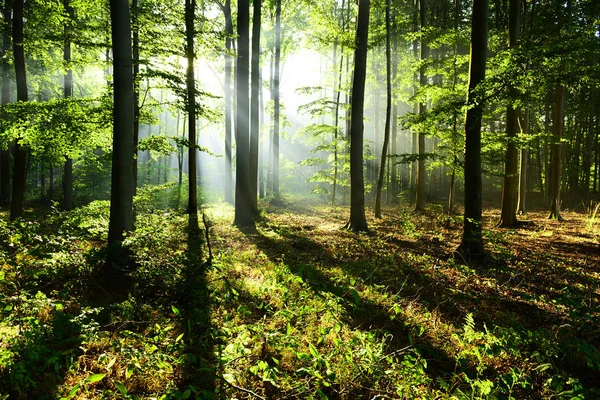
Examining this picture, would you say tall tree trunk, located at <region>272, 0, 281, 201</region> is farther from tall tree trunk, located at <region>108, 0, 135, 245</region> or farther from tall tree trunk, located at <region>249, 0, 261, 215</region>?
tall tree trunk, located at <region>108, 0, 135, 245</region>

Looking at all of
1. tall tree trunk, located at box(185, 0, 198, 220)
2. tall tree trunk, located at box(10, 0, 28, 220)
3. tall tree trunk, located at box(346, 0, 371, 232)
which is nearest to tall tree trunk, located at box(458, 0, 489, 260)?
tall tree trunk, located at box(346, 0, 371, 232)

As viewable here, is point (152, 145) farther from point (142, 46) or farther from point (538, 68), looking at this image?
point (538, 68)

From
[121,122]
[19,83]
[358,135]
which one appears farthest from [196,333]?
[19,83]

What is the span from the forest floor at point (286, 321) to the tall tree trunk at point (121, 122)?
26.0 inches

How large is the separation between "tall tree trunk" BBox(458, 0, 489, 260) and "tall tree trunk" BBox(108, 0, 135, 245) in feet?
23.9

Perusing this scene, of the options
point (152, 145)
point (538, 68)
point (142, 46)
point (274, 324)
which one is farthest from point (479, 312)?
point (142, 46)

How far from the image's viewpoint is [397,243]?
371 inches

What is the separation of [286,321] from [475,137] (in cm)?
629

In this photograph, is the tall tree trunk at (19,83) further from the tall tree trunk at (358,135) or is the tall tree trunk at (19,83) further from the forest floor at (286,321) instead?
the tall tree trunk at (358,135)

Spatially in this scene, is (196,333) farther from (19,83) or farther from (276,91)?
(276,91)

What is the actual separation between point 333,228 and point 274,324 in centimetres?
794

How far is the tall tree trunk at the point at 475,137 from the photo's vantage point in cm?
696

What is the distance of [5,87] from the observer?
48.9ft

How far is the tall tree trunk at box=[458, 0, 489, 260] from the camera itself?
6961mm
